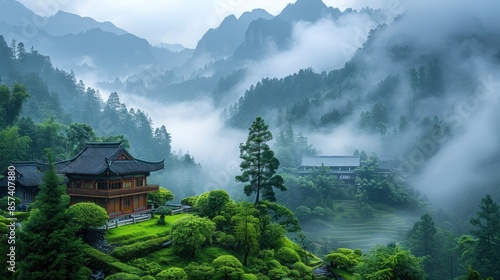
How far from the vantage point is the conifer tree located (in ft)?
87.4

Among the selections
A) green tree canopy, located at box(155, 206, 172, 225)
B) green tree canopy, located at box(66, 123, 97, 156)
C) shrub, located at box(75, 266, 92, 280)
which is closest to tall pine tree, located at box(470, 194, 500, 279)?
green tree canopy, located at box(155, 206, 172, 225)

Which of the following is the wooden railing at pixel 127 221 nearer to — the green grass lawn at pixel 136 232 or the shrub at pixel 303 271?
the green grass lawn at pixel 136 232

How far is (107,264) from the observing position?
31.8m

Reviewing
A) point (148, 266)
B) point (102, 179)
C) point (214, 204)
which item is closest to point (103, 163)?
point (102, 179)

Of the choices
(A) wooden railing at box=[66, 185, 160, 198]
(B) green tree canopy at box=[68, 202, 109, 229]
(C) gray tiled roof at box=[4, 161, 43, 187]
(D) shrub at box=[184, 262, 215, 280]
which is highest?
(C) gray tiled roof at box=[4, 161, 43, 187]

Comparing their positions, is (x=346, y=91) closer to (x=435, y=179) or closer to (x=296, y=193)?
(x=435, y=179)

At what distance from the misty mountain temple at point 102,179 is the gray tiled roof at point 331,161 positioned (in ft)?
230

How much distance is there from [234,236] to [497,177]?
3528 inches

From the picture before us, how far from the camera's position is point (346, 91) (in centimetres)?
18238

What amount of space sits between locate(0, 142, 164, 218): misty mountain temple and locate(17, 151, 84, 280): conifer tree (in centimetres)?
1325

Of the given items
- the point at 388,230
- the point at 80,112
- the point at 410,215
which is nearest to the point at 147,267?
the point at 388,230

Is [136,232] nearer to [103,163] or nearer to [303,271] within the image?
[103,163]

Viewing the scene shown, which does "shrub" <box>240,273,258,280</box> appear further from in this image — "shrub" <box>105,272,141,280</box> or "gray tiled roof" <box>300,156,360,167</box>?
"gray tiled roof" <box>300,156,360,167</box>

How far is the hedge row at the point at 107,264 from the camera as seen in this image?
31.2m
